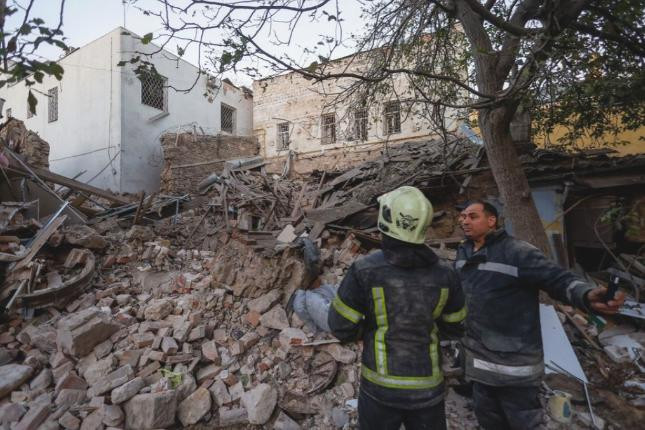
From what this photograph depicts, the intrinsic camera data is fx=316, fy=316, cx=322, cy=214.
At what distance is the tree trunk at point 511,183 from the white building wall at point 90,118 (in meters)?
12.0

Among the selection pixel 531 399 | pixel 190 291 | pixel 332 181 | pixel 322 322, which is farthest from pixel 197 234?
pixel 531 399

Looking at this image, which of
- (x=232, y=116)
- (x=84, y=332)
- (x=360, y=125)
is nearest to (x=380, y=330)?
(x=84, y=332)

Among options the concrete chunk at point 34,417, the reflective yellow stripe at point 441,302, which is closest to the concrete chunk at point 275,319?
the concrete chunk at point 34,417

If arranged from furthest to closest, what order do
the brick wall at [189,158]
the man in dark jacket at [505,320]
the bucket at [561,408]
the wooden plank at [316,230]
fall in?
the brick wall at [189,158] → the wooden plank at [316,230] → the bucket at [561,408] → the man in dark jacket at [505,320]

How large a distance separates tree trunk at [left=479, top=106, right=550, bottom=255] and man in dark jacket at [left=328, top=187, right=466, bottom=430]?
300 cm

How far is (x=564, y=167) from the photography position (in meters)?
5.51

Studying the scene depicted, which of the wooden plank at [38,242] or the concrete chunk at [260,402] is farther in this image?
the wooden plank at [38,242]

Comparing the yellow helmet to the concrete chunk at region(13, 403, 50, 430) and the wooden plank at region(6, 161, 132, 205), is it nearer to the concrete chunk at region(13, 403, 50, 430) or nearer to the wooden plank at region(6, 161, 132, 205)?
the concrete chunk at region(13, 403, 50, 430)

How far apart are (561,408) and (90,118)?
50.4 ft

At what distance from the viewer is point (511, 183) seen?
4.18 metres

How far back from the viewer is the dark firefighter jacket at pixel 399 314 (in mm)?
1666

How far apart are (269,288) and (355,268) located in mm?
3150

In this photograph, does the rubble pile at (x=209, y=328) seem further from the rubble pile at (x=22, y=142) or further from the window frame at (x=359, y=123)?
the rubble pile at (x=22, y=142)

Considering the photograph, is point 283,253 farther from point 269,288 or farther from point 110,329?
point 110,329
